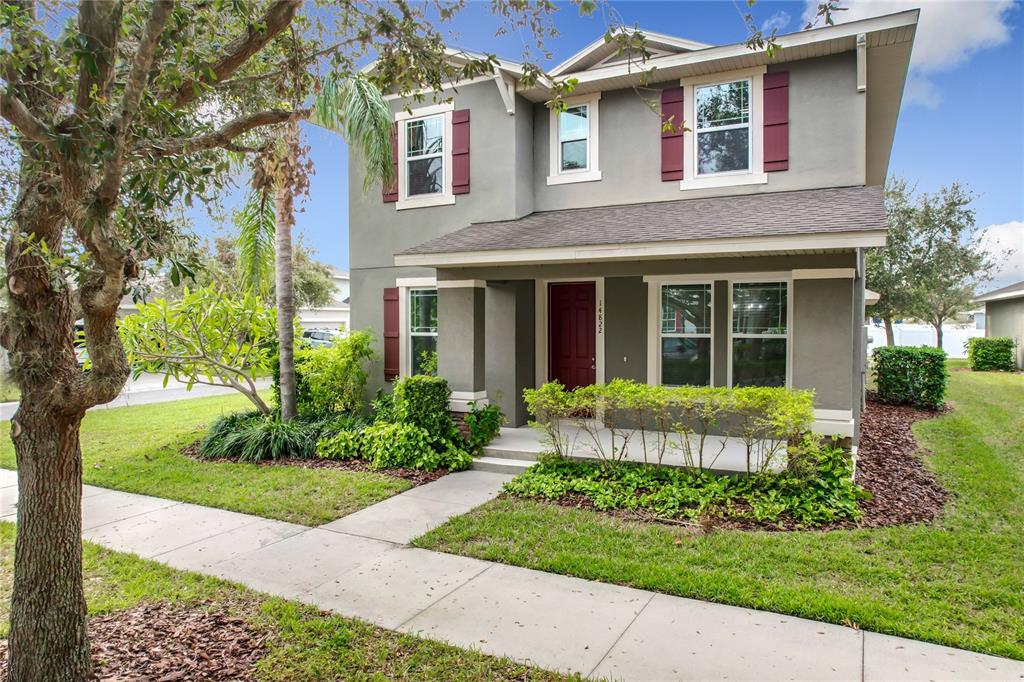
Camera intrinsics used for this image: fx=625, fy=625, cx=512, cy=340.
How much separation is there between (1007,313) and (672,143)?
76.3 feet

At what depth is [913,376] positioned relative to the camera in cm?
1309

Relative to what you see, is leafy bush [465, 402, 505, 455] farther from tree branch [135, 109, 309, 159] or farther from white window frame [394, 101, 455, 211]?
tree branch [135, 109, 309, 159]

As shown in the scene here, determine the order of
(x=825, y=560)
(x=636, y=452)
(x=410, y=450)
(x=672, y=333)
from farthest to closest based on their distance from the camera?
(x=672, y=333) < (x=410, y=450) < (x=636, y=452) < (x=825, y=560)

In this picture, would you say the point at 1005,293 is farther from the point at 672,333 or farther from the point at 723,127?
the point at 672,333

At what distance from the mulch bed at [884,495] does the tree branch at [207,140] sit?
4.70m

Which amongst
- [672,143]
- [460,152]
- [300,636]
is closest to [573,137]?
[672,143]

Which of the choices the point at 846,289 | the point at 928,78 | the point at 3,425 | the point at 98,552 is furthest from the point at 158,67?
the point at 928,78

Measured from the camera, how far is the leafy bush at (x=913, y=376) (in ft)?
42.1

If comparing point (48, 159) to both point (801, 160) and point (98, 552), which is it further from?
point (801, 160)

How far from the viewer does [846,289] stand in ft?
23.9

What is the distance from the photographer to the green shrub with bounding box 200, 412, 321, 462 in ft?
30.2

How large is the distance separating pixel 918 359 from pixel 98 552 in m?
14.4

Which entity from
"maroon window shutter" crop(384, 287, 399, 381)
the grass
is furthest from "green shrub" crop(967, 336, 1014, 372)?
the grass

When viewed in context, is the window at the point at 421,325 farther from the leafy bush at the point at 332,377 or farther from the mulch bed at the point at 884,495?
the mulch bed at the point at 884,495
